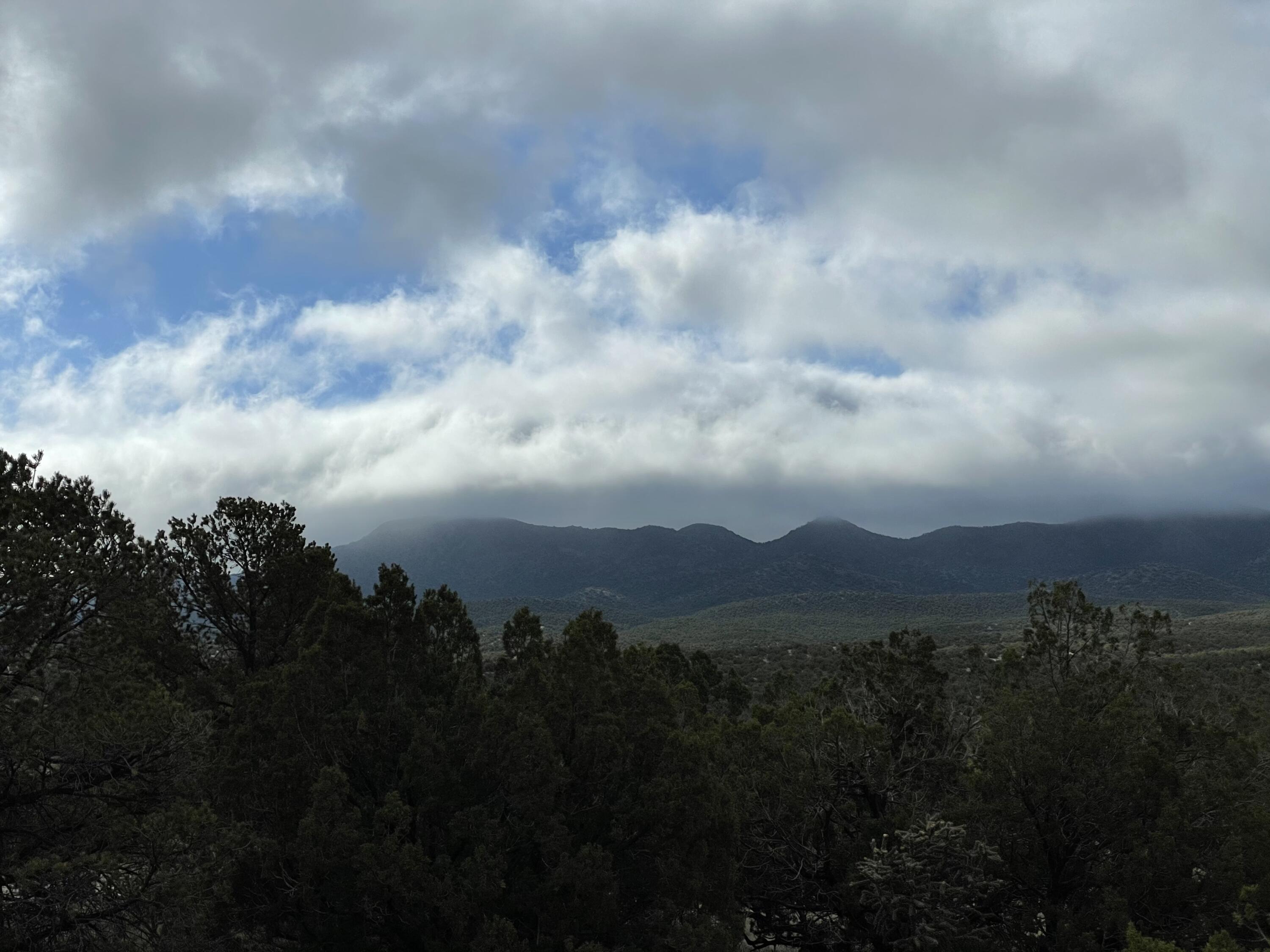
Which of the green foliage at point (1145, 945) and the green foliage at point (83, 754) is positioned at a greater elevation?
the green foliage at point (83, 754)

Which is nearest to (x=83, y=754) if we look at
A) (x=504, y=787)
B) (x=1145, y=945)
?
(x=504, y=787)

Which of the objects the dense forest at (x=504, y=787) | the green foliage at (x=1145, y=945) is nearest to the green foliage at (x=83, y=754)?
the dense forest at (x=504, y=787)

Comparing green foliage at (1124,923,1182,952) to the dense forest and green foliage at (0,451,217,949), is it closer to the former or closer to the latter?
the dense forest

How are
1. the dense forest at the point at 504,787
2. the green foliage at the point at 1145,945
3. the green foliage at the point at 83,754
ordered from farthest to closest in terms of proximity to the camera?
the dense forest at the point at 504,787
the green foliage at the point at 83,754
the green foliage at the point at 1145,945

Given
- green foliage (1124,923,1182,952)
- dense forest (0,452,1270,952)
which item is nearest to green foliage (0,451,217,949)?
dense forest (0,452,1270,952)

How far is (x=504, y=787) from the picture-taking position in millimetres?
14242

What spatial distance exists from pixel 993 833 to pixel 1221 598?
171097 millimetres

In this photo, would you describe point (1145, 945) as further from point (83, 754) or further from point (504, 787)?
point (83, 754)

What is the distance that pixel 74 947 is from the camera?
11.1 meters

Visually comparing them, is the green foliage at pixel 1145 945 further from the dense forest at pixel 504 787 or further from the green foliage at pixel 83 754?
the green foliage at pixel 83 754

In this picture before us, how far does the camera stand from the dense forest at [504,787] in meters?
11.9

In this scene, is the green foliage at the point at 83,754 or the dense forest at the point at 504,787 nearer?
the green foliage at the point at 83,754

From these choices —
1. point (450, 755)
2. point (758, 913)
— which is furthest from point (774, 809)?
point (450, 755)

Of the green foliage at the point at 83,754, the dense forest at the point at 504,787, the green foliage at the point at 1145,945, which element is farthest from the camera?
the dense forest at the point at 504,787
